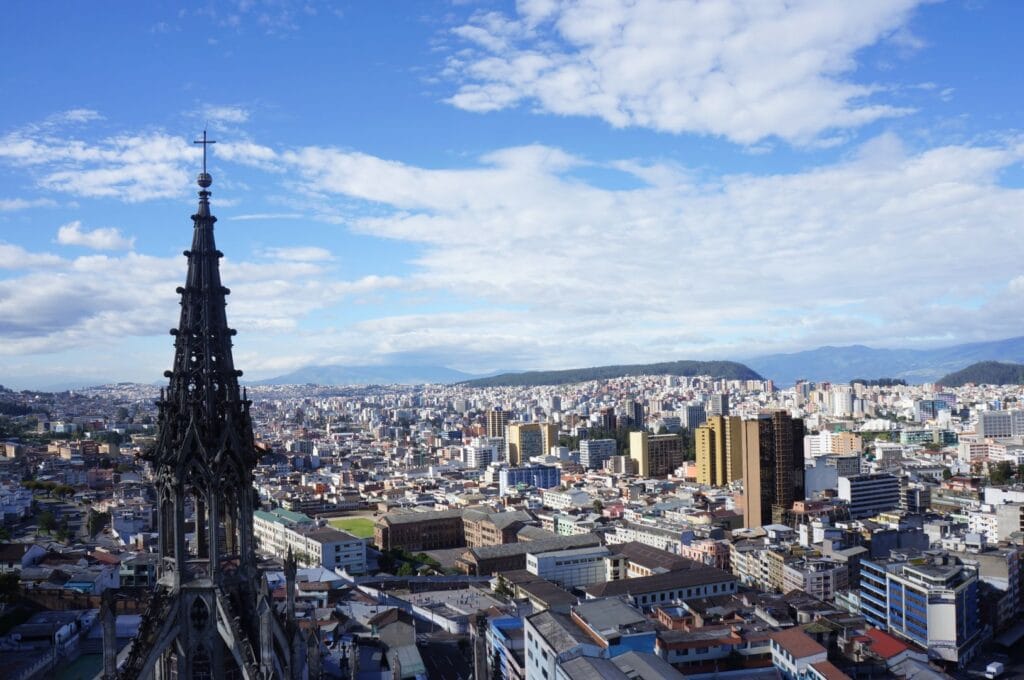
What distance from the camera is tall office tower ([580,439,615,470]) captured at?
7425cm

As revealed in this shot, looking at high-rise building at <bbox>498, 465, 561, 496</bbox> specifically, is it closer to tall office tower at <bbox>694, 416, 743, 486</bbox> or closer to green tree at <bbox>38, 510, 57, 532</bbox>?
tall office tower at <bbox>694, 416, 743, 486</bbox>

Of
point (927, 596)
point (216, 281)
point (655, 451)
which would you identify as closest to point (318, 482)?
point (655, 451)

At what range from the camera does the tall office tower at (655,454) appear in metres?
67.4


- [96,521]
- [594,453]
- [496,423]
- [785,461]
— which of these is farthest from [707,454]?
[496,423]

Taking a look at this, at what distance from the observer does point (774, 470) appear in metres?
44.7

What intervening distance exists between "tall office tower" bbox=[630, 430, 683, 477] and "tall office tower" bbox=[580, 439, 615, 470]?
5852 millimetres

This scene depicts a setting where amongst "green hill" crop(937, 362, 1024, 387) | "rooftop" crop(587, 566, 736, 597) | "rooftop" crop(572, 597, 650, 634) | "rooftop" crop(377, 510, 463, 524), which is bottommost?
"rooftop" crop(377, 510, 463, 524)

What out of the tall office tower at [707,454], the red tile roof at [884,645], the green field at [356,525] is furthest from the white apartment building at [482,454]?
the red tile roof at [884,645]

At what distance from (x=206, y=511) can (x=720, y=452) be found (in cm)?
5476

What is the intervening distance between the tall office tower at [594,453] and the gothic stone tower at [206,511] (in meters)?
69.1

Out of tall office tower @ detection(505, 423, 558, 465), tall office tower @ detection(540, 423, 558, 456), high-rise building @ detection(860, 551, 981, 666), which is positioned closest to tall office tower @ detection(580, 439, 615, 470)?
tall office tower @ detection(505, 423, 558, 465)

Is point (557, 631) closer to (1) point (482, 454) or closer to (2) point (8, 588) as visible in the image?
(2) point (8, 588)

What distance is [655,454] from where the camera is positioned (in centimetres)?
6769

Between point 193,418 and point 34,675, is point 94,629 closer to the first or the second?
point 34,675
